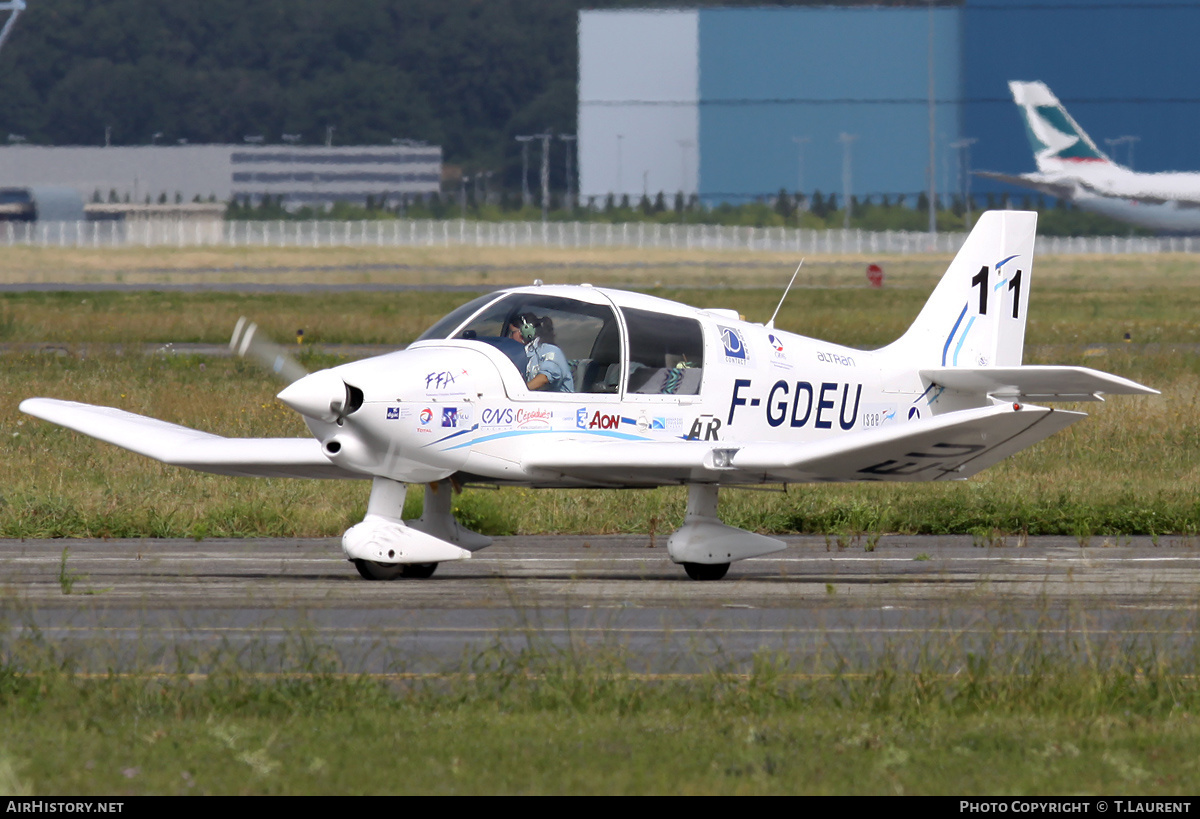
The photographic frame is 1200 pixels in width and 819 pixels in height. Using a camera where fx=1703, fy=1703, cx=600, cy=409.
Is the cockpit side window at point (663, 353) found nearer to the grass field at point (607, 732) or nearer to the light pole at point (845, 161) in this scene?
the grass field at point (607, 732)

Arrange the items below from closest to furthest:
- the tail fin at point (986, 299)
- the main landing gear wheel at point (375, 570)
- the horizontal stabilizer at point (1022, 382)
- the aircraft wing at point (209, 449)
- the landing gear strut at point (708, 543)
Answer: the main landing gear wheel at point (375, 570) < the landing gear strut at point (708, 543) < the aircraft wing at point (209, 449) < the horizontal stabilizer at point (1022, 382) < the tail fin at point (986, 299)

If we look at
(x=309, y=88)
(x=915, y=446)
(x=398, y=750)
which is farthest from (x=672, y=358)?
(x=309, y=88)

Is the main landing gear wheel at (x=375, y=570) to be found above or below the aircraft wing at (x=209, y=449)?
below

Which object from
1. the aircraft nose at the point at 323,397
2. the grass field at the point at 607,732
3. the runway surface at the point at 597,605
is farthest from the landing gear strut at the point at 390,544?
the grass field at the point at 607,732

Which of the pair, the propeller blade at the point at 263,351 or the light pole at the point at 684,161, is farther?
the light pole at the point at 684,161

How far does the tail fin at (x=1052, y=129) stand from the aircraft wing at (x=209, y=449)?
78.9m

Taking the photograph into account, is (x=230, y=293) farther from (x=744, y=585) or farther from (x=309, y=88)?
(x=309, y=88)

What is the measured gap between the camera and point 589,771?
6164 mm

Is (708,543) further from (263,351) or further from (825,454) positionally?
(263,351)

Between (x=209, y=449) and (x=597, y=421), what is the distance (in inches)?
117

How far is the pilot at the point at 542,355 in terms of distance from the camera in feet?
38.9

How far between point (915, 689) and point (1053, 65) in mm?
101099

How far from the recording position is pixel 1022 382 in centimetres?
1360

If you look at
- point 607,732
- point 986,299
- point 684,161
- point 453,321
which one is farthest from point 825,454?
point 684,161
